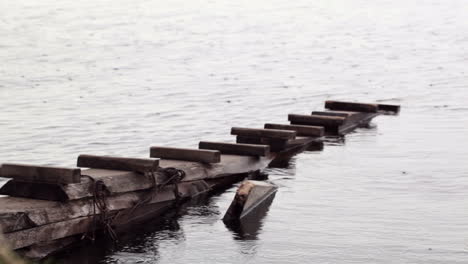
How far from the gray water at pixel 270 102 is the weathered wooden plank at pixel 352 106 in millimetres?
538

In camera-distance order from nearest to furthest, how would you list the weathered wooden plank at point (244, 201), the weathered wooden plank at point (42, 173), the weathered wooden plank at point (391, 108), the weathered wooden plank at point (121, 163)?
the weathered wooden plank at point (42, 173)
the weathered wooden plank at point (121, 163)
the weathered wooden plank at point (244, 201)
the weathered wooden plank at point (391, 108)

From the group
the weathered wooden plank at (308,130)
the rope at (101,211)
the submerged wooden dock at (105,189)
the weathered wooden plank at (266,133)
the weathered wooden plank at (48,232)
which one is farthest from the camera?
the weathered wooden plank at (308,130)

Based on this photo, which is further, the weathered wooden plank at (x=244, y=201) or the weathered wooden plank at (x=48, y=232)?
the weathered wooden plank at (x=244, y=201)

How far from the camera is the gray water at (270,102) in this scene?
526 inches

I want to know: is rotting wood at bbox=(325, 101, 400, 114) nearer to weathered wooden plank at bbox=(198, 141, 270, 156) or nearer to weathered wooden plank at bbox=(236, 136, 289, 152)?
weathered wooden plank at bbox=(236, 136, 289, 152)

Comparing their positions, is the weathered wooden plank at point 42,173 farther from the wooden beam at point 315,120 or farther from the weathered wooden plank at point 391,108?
the weathered wooden plank at point 391,108

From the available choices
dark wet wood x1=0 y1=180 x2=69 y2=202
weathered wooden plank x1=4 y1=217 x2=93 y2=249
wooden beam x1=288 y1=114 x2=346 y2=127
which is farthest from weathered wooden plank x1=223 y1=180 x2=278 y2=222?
wooden beam x1=288 y1=114 x2=346 y2=127

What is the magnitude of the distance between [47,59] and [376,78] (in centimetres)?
1309

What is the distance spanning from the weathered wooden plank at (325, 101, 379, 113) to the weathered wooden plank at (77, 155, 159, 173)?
34.4 feet

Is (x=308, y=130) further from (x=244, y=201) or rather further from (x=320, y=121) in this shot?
(x=244, y=201)

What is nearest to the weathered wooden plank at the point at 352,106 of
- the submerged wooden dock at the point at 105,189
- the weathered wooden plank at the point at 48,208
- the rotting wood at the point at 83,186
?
the submerged wooden dock at the point at 105,189

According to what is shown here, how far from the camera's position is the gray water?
43.8 feet

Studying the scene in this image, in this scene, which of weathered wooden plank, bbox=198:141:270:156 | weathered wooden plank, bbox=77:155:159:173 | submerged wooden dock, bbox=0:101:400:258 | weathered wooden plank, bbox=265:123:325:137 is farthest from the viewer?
weathered wooden plank, bbox=265:123:325:137

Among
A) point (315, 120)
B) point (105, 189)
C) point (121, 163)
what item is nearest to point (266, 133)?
point (315, 120)
